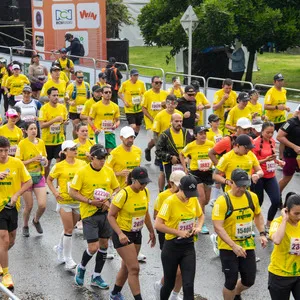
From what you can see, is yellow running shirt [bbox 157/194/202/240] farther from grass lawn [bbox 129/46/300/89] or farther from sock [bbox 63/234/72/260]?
grass lawn [bbox 129/46/300/89]

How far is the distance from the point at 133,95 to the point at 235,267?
988 centimetres

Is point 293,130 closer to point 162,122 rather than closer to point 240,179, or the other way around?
point 162,122

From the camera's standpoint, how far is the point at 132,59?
3800cm

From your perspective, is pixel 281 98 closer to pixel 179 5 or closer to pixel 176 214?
pixel 176 214

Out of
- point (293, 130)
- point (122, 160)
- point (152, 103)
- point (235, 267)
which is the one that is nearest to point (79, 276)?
point (122, 160)

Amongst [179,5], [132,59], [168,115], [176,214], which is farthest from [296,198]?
[132,59]

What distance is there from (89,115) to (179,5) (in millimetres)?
11605

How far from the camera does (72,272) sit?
10648mm

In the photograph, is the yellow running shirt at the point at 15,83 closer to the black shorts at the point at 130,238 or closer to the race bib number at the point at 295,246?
the black shorts at the point at 130,238

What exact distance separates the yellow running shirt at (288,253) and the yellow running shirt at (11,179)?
351 centimetres

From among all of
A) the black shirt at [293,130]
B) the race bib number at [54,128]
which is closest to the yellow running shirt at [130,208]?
the black shirt at [293,130]

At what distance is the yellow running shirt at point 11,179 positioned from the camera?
32.6 feet

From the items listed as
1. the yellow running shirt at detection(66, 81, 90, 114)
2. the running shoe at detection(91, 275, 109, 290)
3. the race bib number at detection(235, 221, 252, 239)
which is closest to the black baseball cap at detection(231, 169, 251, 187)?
the race bib number at detection(235, 221, 252, 239)

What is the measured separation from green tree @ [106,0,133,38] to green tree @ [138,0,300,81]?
45.1 feet
